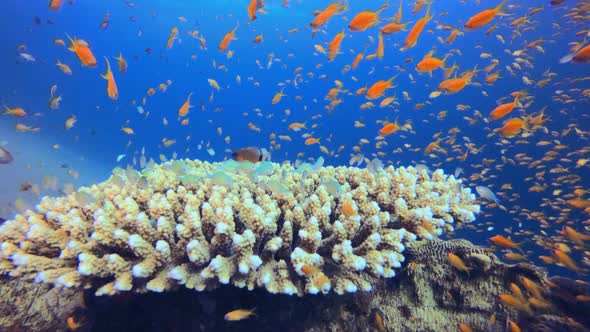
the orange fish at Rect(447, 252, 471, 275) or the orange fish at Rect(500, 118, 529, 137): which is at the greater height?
the orange fish at Rect(500, 118, 529, 137)

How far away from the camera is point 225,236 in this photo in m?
2.43

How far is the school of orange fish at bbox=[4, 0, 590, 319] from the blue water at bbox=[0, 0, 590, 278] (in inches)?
12.5

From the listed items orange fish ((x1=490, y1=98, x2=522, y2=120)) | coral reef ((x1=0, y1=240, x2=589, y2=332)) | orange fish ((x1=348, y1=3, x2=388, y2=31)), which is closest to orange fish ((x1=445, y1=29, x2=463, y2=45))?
orange fish ((x1=490, y1=98, x2=522, y2=120))

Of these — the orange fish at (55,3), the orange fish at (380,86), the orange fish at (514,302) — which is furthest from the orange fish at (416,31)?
the orange fish at (55,3)

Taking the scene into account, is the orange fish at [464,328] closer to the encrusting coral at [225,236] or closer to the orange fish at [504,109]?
the encrusting coral at [225,236]

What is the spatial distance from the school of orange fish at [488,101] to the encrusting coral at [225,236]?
52cm

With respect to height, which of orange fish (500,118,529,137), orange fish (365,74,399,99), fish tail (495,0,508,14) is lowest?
orange fish (500,118,529,137)

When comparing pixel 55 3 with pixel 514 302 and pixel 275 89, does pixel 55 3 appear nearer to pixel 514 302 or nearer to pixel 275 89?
pixel 514 302

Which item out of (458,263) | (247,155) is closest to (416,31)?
(247,155)

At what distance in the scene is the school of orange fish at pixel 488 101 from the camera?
538 cm

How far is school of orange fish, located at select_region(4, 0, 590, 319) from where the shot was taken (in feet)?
17.6

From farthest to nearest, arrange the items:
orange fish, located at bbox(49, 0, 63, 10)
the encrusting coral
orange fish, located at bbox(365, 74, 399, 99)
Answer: orange fish, located at bbox(49, 0, 63, 10)
orange fish, located at bbox(365, 74, 399, 99)
the encrusting coral

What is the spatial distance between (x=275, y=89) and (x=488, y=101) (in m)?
39.5

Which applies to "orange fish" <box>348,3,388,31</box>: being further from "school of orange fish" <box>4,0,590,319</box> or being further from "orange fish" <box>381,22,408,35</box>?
"orange fish" <box>381,22,408,35</box>
